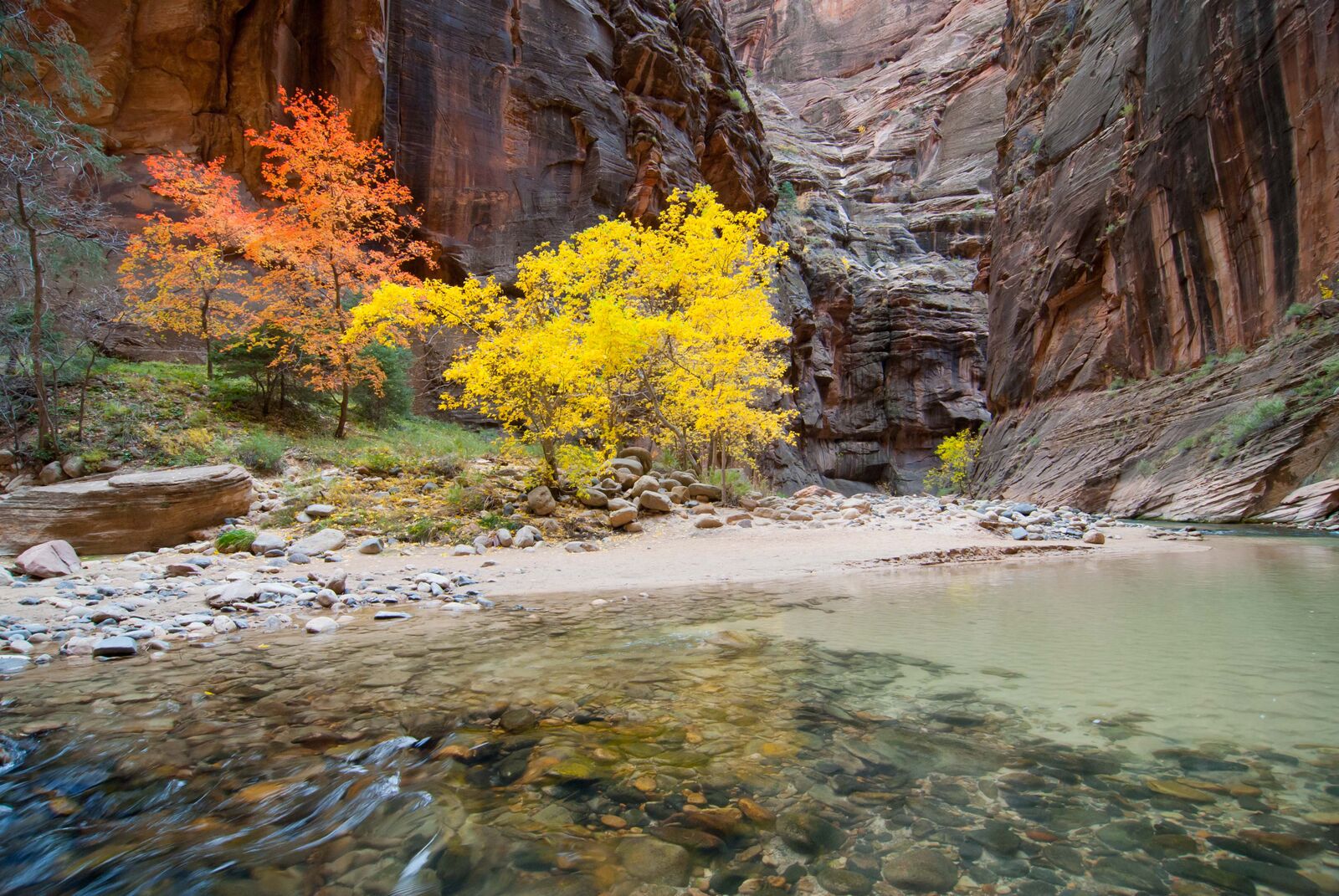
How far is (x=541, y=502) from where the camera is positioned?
11.2m

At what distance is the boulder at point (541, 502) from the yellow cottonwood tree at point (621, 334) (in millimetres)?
789

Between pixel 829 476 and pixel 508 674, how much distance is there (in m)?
44.0

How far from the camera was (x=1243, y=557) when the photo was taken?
27.8ft

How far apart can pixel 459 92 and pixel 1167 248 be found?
85.2 feet

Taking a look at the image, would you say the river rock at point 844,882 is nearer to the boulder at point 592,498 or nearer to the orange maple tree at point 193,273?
the boulder at point 592,498

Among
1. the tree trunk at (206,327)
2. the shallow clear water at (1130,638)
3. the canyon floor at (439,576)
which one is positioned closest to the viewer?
the shallow clear water at (1130,638)

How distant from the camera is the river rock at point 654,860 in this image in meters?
1.89

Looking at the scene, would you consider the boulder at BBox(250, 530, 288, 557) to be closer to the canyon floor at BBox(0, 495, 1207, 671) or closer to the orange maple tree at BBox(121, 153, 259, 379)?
the canyon floor at BBox(0, 495, 1207, 671)

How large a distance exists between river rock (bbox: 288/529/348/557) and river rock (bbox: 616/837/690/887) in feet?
25.6

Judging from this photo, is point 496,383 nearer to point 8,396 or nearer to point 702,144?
point 8,396

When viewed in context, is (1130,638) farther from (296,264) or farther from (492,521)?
(296,264)

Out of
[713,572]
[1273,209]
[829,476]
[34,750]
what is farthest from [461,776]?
[829,476]

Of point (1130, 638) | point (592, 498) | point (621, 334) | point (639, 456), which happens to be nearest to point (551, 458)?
point (592, 498)

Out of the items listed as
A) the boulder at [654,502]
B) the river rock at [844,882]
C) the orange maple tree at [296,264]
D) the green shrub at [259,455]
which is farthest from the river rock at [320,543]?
the river rock at [844,882]
